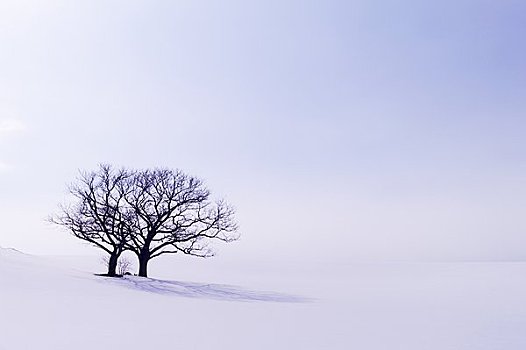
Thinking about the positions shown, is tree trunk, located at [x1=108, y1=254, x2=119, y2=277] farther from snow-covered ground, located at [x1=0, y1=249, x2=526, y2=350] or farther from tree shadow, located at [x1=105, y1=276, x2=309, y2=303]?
snow-covered ground, located at [x1=0, y1=249, x2=526, y2=350]

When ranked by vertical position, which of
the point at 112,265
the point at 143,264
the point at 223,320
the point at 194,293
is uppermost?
the point at 143,264

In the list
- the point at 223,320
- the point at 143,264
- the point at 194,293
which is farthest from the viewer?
the point at 143,264

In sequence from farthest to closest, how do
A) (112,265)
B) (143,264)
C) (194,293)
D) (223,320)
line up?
(143,264)
(112,265)
(194,293)
(223,320)

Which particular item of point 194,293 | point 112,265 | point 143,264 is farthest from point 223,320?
point 143,264

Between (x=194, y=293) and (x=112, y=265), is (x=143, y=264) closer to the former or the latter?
(x=112, y=265)

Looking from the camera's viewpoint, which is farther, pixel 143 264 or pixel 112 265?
pixel 143 264

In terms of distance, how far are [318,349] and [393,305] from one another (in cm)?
1181

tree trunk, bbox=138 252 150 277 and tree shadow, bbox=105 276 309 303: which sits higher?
tree trunk, bbox=138 252 150 277

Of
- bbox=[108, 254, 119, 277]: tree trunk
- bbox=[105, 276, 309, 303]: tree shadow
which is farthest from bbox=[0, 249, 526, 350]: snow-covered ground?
bbox=[108, 254, 119, 277]: tree trunk

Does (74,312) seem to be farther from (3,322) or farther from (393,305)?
(393,305)

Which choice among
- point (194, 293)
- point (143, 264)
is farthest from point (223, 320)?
point (143, 264)

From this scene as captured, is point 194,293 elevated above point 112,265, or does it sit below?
below

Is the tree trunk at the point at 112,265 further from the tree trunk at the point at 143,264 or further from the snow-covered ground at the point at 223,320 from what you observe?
the snow-covered ground at the point at 223,320

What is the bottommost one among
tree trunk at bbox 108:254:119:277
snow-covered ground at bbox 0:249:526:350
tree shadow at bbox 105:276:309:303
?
snow-covered ground at bbox 0:249:526:350
